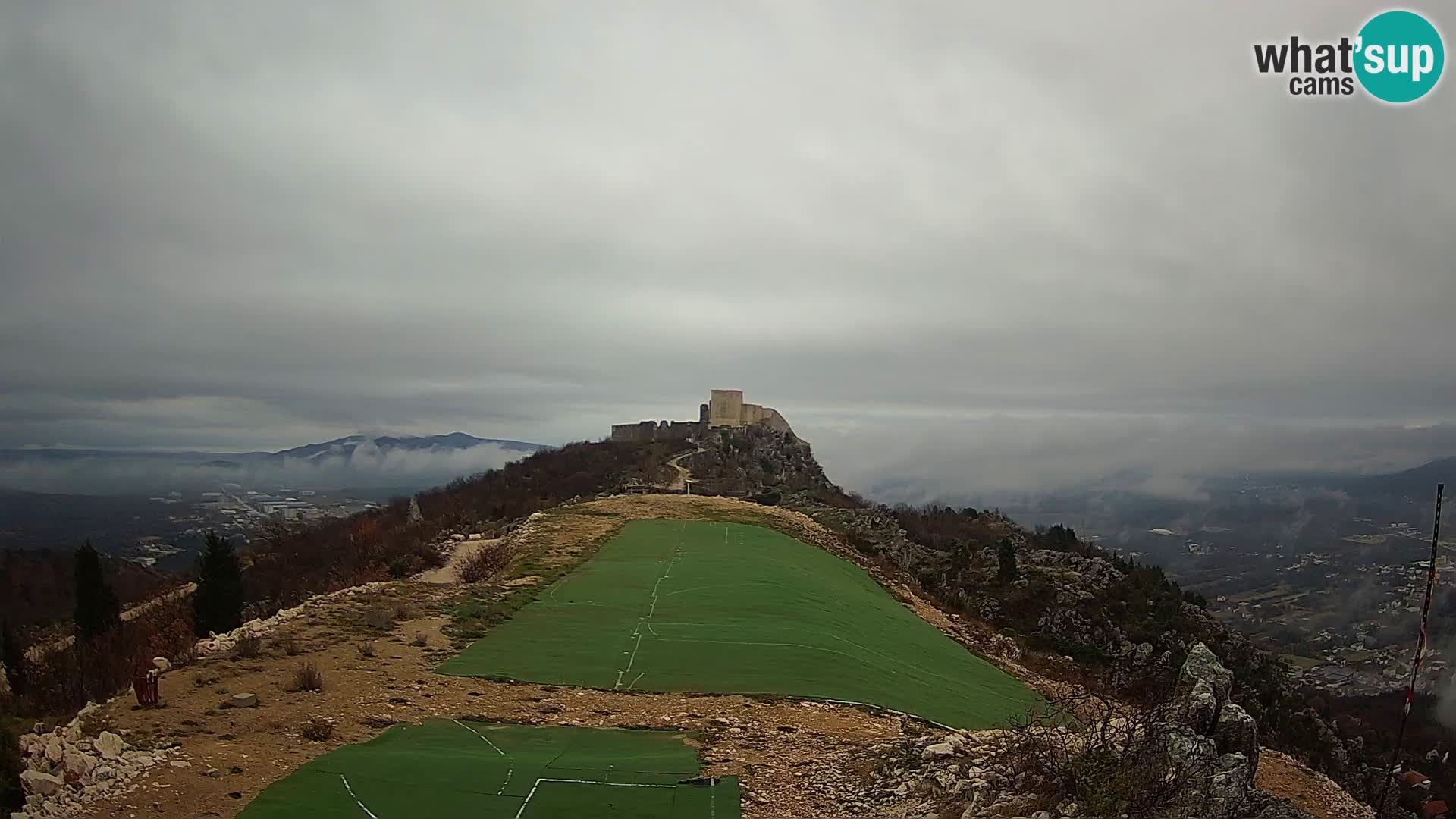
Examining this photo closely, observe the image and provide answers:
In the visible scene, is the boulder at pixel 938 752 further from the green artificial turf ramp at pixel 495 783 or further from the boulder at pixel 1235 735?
the boulder at pixel 1235 735

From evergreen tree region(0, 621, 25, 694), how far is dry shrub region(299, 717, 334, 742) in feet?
44.0

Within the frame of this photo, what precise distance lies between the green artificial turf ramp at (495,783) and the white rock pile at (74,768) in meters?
1.34

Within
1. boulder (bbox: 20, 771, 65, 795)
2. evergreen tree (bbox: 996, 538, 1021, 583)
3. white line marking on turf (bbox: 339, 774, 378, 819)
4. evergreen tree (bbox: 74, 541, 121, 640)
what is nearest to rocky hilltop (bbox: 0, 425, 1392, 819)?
boulder (bbox: 20, 771, 65, 795)

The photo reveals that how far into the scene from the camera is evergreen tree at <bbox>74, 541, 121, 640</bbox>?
2916cm

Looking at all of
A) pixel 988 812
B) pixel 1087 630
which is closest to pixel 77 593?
pixel 988 812

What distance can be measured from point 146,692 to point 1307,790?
54.0 ft

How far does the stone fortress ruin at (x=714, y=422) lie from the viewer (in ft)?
279

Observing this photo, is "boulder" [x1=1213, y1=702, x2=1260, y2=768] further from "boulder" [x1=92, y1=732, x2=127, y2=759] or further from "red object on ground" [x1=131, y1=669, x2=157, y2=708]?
"red object on ground" [x1=131, y1=669, x2=157, y2=708]

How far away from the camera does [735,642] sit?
15750 millimetres

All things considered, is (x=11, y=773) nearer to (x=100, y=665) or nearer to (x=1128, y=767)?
(x=1128, y=767)

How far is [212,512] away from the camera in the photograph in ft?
363

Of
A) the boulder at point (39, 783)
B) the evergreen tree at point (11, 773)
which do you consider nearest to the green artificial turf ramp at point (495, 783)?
the boulder at point (39, 783)

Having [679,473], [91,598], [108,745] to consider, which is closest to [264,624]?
[108,745]

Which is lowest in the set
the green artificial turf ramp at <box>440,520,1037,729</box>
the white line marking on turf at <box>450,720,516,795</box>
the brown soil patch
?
the brown soil patch
